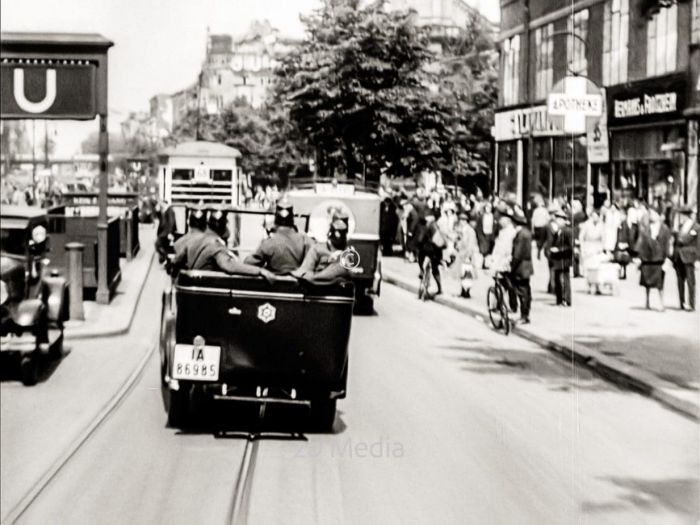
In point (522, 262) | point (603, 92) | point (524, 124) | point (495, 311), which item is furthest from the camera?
point (495, 311)

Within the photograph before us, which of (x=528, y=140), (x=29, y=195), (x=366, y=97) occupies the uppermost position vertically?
(x=366, y=97)

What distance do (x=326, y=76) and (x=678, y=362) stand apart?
267 cm

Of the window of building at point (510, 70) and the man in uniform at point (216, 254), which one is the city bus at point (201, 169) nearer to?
the man in uniform at point (216, 254)

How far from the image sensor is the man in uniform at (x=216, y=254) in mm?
4363

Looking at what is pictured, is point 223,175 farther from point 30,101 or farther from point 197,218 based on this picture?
point 30,101

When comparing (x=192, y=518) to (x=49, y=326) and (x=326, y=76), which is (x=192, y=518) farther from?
(x=49, y=326)

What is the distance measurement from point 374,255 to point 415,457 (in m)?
0.80

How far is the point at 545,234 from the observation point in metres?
4.42

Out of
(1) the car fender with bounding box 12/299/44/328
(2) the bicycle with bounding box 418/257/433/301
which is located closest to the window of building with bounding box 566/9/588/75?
(2) the bicycle with bounding box 418/257/433/301

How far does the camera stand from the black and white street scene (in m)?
3.86

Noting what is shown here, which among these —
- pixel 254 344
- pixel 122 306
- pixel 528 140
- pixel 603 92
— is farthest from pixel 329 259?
pixel 122 306

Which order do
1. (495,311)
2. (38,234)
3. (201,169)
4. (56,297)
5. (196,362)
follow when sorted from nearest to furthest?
1. (201,169)
2. (196,362)
3. (495,311)
4. (38,234)
5. (56,297)

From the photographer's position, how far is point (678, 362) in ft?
18.4

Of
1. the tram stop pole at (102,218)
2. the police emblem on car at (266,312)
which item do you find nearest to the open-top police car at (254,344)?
the police emblem on car at (266,312)
